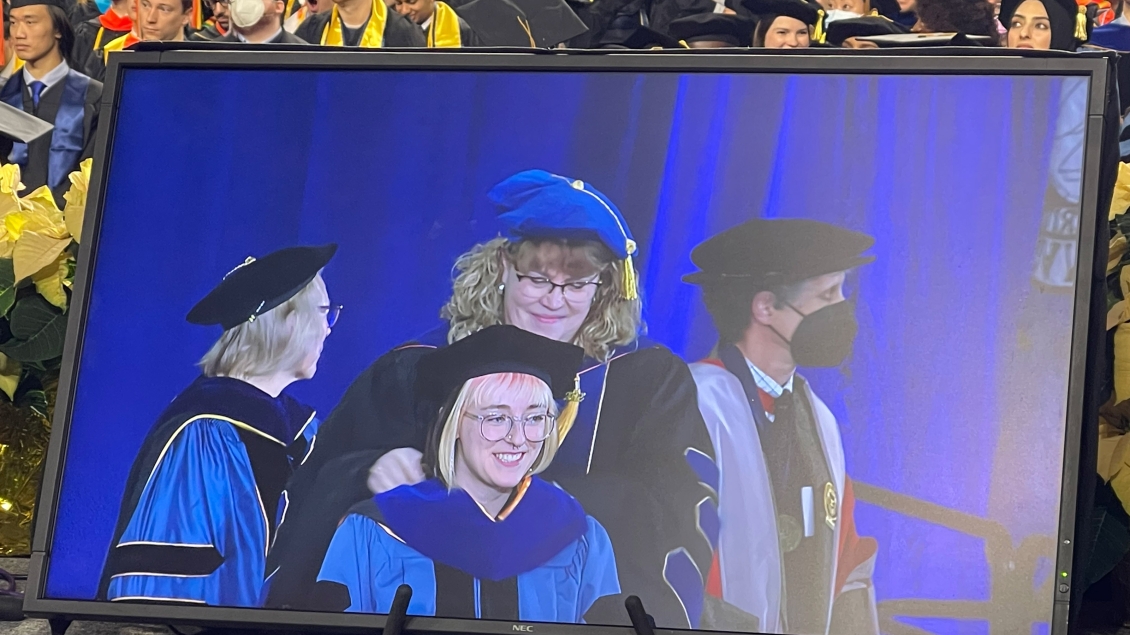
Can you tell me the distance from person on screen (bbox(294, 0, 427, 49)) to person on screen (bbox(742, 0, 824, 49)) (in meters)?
0.66

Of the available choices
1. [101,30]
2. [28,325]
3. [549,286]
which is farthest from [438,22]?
[549,286]

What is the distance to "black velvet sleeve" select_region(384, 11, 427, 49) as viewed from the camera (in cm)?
214

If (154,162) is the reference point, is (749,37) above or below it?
above

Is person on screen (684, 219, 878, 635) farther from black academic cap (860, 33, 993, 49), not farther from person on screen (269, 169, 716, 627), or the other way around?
black academic cap (860, 33, 993, 49)

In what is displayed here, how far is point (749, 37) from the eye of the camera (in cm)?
204

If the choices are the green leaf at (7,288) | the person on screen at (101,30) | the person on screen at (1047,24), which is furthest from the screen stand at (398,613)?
the person on screen at (101,30)

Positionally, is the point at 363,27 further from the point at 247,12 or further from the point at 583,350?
the point at 583,350

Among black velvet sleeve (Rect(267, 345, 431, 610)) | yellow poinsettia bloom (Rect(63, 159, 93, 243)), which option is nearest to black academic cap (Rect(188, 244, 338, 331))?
black velvet sleeve (Rect(267, 345, 431, 610))

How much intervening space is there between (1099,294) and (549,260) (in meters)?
0.58

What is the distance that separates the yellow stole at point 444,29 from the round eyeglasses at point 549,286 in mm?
1071

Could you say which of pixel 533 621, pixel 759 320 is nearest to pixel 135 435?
pixel 533 621

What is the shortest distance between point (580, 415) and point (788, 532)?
0.24m

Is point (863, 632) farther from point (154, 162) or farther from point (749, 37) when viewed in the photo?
point (749, 37)

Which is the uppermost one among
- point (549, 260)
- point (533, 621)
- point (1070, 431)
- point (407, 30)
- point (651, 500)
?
point (407, 30)
